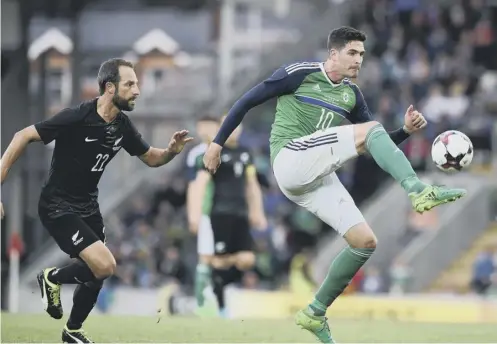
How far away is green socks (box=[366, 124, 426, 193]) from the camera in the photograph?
32.7ft

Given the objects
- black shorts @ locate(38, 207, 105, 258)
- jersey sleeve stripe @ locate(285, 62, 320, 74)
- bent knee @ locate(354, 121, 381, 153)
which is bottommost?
black shorts @ locate(38, 207, 105, 258)

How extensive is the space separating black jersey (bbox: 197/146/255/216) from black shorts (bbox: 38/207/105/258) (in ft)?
17.1

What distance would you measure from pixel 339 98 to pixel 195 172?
5.42 metres

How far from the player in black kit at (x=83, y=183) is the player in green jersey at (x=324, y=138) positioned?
0.81m

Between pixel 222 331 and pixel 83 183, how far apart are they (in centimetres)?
238

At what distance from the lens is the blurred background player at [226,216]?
15953 mm

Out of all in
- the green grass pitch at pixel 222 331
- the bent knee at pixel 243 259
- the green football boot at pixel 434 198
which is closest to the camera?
the green football boot at pixel 434 198

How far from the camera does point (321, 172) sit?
1051 centimetres

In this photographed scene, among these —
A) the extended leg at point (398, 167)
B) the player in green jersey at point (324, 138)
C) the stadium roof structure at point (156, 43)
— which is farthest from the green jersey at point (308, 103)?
the stadium roof structure at point (156, 43)

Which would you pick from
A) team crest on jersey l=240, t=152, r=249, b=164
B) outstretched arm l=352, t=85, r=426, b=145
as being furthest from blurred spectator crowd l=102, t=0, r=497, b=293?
outstretched arm l=352, t=85, r=426, b=145

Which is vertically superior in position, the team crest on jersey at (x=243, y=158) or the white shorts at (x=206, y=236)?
the team crest on jersey at (x=243, y=158)

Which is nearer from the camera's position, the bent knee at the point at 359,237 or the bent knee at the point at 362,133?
the bent knee at the point at 362,133

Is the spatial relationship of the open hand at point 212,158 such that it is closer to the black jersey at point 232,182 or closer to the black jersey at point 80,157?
the black jersey at point 80,157

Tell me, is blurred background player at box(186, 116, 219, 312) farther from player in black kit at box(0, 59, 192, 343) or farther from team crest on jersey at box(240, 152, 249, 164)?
player in black kit at box(0, 59, 192, 343)
